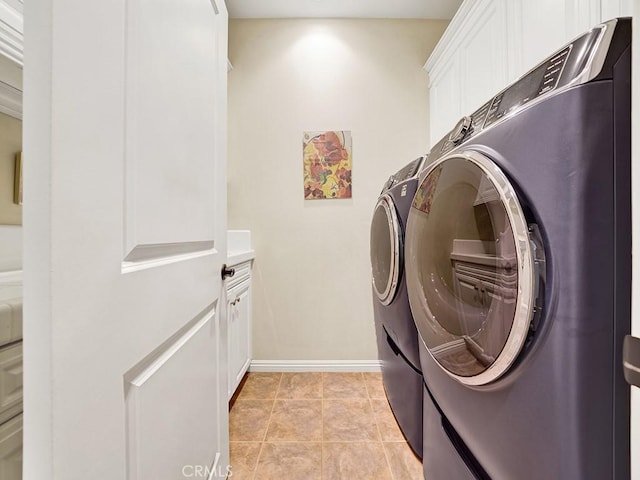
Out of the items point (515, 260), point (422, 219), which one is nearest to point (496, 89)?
point (422, 219)

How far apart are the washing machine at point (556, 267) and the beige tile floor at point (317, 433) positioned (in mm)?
800

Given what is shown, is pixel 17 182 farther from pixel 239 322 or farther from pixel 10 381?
pixel 239 322

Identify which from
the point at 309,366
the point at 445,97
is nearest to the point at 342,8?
the point at 445,97

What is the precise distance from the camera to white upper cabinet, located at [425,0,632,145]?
993 mm

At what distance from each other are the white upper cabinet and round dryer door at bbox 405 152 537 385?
72cm

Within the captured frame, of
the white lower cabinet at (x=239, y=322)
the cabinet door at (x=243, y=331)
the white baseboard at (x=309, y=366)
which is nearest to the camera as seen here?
the white lower cabinet at (x=239, y=322)

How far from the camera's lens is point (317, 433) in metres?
1.47

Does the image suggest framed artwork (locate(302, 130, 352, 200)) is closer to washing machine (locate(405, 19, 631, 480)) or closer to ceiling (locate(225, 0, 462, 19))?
ceiling (locate(225, 0, 462, 19))

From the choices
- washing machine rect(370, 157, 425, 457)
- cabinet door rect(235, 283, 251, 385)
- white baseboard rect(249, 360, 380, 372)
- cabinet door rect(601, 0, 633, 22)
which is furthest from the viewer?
white baseboard rect(249, 360, 380, 372)

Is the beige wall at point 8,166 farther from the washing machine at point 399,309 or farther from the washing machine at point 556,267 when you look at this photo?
the washing machine at point 399,309

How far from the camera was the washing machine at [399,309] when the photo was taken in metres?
1.22

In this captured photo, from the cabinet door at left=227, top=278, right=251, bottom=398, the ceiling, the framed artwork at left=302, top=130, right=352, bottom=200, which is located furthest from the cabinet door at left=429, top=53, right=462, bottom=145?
the cabinet door at left=227, top=278, right=251, bottom=398

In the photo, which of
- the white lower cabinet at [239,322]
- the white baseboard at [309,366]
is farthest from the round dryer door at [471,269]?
the white baseboard at [309,366]

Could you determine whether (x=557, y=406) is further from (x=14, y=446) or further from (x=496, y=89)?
(x=496, y=89)
